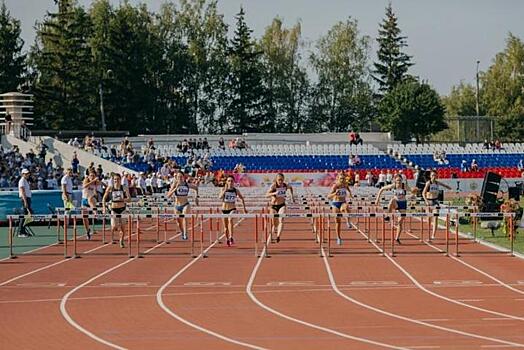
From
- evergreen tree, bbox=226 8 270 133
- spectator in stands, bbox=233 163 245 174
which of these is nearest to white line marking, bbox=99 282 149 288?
spectator in stands, bbox=233 163 245 174

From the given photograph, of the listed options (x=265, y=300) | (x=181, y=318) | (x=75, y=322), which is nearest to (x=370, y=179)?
(x=265, y=300)

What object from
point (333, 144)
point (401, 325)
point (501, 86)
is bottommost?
point (401, 325)

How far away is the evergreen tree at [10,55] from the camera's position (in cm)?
8156

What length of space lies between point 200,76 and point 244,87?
380 cm

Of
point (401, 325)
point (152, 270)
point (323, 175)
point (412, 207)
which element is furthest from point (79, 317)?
point (323, 175)

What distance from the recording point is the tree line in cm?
8206

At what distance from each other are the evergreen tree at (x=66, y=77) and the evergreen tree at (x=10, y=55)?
1566 mm

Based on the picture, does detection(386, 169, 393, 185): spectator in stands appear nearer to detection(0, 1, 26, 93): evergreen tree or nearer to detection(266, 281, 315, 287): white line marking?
detection(0, 1, 26, 93): evergreen tree

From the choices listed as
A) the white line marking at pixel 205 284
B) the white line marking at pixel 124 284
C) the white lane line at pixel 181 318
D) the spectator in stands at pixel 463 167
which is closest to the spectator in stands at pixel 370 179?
the spectator in stands at pixel 463 167

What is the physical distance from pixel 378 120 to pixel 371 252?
219ft

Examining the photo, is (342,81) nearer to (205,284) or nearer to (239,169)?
(239,169)

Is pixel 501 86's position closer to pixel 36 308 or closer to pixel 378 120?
pixel 378 120

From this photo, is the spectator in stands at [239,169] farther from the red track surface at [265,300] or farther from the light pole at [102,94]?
the red track surface at [265,300]

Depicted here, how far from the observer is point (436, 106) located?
86.8 m
